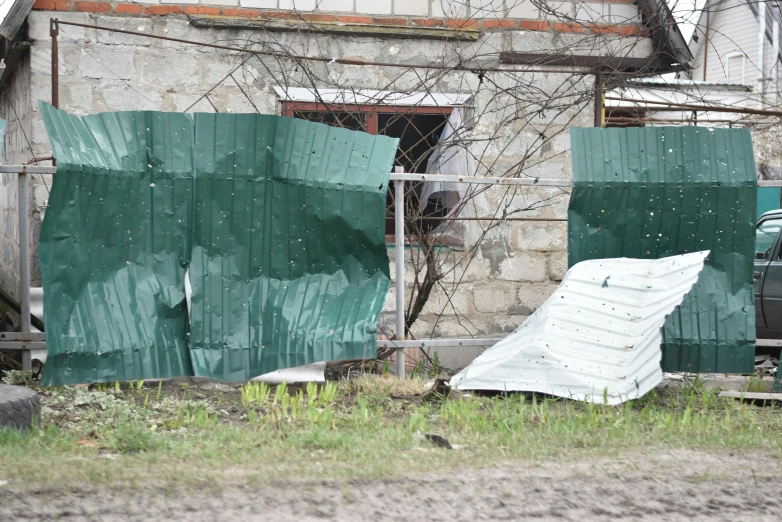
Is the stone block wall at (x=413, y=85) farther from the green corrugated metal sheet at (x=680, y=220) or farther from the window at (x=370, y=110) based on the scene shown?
the green corrugated metal sheet at (x=680, y=220)

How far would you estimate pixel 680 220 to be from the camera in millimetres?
6602

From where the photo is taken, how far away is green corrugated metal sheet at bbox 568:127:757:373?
6543 mm

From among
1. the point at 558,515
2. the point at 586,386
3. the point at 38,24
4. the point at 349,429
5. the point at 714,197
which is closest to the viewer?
the point at 558,515

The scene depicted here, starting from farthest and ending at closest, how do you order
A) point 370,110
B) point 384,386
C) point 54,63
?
point 370,110 → point 54,63 → point 384,386

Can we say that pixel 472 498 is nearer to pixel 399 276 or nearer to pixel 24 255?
pixel 399 276

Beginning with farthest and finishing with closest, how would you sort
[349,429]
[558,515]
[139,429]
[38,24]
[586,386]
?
[38,24] → [586,386] → [349,429] → [139,429] → [558,515]

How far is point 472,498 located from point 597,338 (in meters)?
2.61

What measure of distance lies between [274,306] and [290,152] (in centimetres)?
104

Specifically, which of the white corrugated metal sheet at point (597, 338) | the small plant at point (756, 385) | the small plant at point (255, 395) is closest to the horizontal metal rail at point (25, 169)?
the small plant at point (255, 395)

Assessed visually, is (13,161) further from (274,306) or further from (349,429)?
(349,429)

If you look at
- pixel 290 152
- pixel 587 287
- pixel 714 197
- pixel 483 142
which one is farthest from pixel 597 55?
pixel 290 152

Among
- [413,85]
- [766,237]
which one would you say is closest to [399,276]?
[413,85]

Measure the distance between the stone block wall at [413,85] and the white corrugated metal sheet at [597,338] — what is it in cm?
247

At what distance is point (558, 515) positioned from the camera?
11.6 ft
